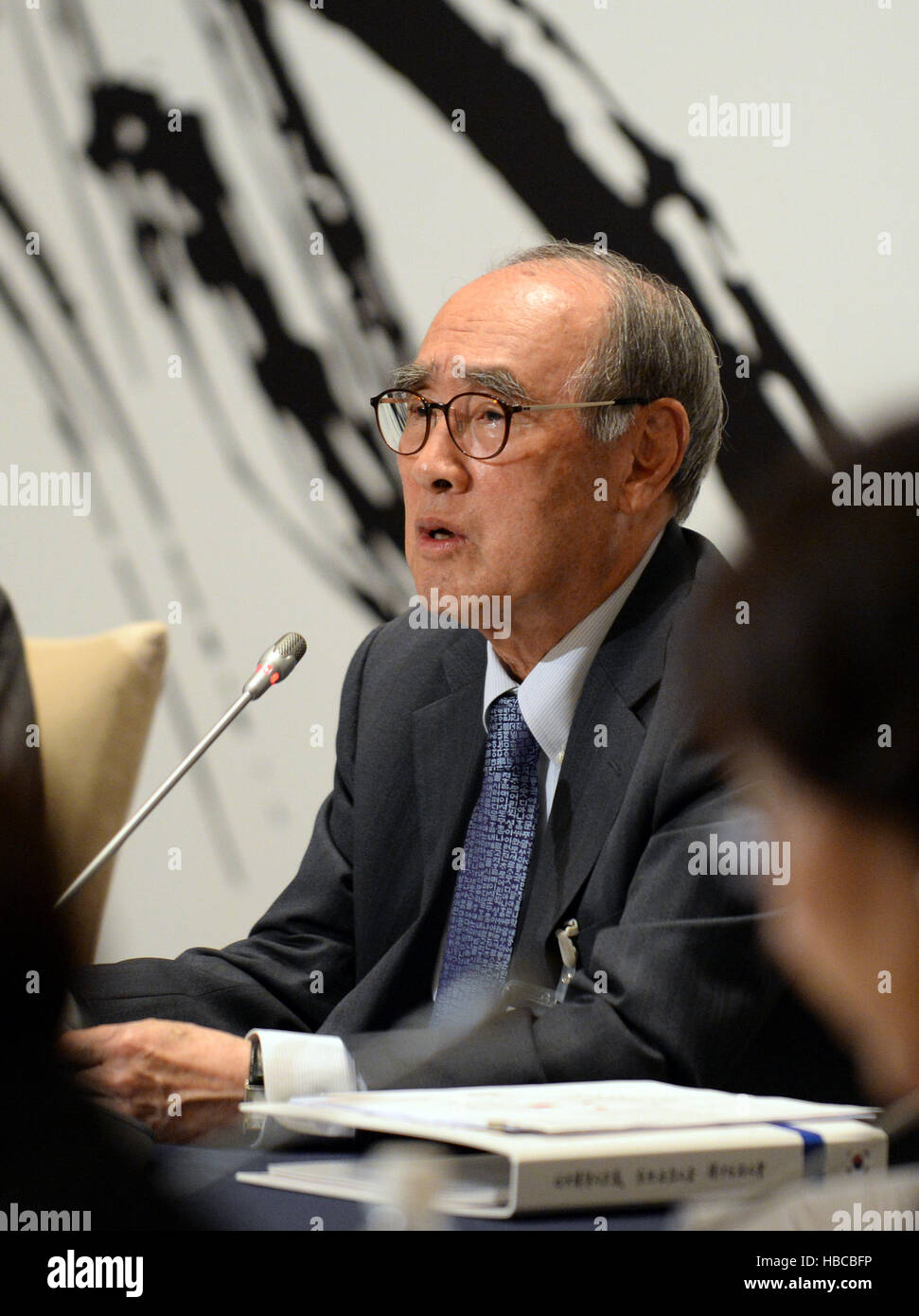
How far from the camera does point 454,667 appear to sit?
2.07 metres

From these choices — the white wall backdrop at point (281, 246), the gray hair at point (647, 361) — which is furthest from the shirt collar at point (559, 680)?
the white wall backdrop at point (281, 246)

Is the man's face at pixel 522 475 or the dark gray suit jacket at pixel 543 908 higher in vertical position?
the man's face at pixel 522 475

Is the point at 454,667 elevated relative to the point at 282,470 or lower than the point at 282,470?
lower

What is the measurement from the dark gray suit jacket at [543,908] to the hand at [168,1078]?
0.14m

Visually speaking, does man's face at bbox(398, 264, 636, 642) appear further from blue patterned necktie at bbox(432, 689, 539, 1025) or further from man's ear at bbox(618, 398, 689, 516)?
blue patterned necktie at bbox(432, 689, 539, 1025)

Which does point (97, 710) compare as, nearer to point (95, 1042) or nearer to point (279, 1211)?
point (95, 1042)

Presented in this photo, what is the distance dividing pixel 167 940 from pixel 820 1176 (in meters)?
2.43

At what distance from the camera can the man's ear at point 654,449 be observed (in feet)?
6.70

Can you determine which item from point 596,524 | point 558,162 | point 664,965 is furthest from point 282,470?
point 664,965

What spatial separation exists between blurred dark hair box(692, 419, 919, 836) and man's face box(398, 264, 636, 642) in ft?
4.62

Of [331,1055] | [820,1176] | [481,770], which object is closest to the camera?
[820,1176]

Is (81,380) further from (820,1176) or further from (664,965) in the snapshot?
(820,1176)

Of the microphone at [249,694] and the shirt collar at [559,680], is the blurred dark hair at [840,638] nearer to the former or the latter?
the microphone at [249,694]

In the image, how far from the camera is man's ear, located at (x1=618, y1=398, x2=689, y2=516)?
2041mm
